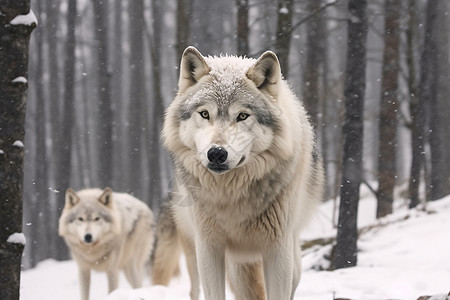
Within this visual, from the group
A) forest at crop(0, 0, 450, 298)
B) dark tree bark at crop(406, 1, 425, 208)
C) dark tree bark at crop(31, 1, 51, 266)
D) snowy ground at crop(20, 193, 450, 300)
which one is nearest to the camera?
snowy ground at crop(20, 193, 450, 300)

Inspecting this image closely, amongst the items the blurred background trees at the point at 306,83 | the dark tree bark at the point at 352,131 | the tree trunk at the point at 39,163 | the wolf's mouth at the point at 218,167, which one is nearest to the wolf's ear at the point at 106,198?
the blurred background trees at the point at 306,83

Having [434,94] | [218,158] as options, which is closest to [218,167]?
[218,158]

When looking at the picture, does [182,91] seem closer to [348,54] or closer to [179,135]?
[179,135]

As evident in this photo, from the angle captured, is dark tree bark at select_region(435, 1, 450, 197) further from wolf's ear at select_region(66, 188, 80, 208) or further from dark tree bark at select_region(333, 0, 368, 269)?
wolf's ear at select_region(66, 188, 80, 208)

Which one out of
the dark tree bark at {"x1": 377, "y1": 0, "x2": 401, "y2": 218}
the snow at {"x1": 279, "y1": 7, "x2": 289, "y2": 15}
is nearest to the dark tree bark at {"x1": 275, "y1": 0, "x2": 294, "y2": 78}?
the snow at {"x1": 279, "y1": 7, "x2": 289, "y2": 15}

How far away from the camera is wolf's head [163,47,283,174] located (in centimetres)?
357

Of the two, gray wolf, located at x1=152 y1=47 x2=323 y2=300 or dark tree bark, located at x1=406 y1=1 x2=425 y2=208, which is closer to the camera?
gray wolf, located at x1=152 y1=47 x2=323 y2=300

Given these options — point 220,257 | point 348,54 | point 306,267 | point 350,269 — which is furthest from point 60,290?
point 220,257

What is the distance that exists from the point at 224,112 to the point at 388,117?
843cm

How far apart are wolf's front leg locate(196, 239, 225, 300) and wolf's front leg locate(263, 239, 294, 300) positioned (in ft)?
1.18

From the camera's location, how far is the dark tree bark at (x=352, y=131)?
755 cm

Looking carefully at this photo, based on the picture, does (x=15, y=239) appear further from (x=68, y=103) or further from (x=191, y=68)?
(x=68, y=103)

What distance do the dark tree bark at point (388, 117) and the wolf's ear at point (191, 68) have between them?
7.71 m

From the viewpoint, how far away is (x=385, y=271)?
683 centimetres
